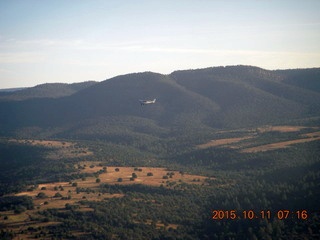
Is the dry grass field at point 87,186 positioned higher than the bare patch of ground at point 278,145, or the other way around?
the bare patch of ground at point 278,145

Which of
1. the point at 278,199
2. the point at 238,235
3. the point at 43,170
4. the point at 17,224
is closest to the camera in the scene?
the point at 238,235

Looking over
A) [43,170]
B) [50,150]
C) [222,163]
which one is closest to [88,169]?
[43,170]

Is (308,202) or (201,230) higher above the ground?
(308,202)

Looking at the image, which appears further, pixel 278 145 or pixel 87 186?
pixel 278 145

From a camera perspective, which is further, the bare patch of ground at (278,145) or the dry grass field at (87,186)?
the bare patch of ground at (278,145)

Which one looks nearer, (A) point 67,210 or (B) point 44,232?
(B) point 44,232

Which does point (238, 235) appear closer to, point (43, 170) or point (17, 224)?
point (17, 224)

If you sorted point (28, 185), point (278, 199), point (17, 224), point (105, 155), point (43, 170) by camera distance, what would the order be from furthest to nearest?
point (105, 155), point (43, 170), point (28, 185), point (278, 199), point (17, 224)

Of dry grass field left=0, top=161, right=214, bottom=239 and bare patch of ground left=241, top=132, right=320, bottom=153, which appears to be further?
bare patch of ground left=241, top=132, right=320, bottom=153

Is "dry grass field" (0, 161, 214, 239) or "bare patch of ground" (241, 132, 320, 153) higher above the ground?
"bare patch of ground" (241, 132, 320, 153)

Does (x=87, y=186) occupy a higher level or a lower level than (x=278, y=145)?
lower
